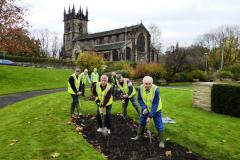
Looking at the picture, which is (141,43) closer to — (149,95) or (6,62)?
(6,62)

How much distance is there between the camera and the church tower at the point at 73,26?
353ft

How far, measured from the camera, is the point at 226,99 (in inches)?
648

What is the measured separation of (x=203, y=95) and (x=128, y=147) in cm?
950

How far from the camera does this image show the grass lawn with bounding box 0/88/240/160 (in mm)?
8883

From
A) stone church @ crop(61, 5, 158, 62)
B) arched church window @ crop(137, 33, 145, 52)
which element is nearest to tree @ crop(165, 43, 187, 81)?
stone church @ crop(61, 5, 158, 62)

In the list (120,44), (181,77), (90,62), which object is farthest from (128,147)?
(120,44)

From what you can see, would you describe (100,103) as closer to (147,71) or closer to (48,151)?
(48,151)

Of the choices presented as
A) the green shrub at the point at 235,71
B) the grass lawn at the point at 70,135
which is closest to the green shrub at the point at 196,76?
the green shrub at the point at 235,71

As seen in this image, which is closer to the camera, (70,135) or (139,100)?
(139,100)

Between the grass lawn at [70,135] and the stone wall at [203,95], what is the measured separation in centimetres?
157

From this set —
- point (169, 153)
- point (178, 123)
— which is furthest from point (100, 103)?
point (178, 123)

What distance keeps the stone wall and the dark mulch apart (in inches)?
276

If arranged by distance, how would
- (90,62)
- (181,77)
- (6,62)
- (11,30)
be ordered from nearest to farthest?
(11,30) < (90,62) < (181,77) < (6,62)

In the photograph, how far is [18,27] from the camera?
35.8 metres
